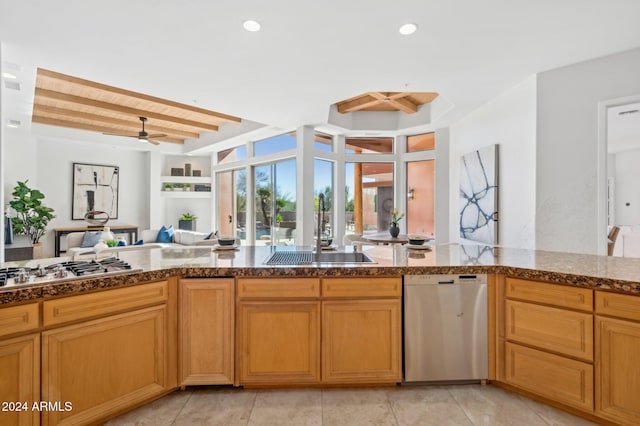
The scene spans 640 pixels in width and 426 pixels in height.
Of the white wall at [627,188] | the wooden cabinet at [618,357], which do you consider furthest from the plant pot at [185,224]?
the white wall at [627,188]

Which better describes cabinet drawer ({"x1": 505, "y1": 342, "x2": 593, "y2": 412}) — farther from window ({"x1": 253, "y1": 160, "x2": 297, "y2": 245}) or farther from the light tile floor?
window ({"x1": 253, "y1": 160, "x2": 297, "y2": 245})

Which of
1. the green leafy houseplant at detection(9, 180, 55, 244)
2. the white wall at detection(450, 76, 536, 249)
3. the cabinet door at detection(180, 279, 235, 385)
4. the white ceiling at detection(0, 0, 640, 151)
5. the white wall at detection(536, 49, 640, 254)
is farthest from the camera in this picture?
the green leafy houseplant at detection(9, 180, 55, 244)

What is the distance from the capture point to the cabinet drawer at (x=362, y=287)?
80.2 inches

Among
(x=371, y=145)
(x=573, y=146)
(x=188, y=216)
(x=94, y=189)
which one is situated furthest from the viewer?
(x=188, y=216)

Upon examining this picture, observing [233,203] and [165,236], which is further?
[233,203]

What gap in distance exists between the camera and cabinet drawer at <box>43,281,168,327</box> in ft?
5.03

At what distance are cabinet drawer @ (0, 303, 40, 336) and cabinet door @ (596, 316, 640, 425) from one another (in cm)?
290

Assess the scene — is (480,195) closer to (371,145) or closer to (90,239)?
(371,145)

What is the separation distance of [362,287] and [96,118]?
6.44 meters

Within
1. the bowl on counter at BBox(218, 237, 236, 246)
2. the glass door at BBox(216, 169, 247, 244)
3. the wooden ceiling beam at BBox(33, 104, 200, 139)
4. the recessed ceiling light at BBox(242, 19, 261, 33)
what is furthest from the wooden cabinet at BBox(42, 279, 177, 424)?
the wooden ceiling beam at BBox(33, 104, 200, 139)

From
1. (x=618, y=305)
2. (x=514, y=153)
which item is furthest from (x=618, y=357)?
(x=514, y=153)

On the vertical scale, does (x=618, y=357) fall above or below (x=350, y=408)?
above

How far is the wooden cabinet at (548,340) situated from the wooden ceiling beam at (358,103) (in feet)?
11.5

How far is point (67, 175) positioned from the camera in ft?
22.6
